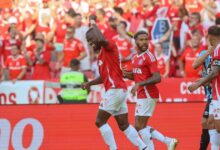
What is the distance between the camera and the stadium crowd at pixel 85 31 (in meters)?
21.2

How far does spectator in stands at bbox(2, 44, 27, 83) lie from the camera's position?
21.9 metres

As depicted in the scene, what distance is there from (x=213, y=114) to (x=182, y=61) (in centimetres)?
818

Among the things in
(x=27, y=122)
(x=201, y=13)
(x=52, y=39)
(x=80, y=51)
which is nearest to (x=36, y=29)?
(x=52, y=39)

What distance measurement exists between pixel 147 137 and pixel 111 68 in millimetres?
1295

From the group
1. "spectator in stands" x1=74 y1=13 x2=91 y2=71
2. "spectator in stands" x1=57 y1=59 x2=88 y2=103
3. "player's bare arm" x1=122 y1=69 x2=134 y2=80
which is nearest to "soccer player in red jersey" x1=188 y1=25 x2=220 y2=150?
"player's bare arm" x1=122 y1=69 x2=134 y2=80

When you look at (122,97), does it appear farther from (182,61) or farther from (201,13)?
(201,13)

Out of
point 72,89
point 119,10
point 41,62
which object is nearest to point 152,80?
point 72,89

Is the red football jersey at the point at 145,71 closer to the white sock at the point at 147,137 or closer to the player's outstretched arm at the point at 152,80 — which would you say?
the player's outstretched arm at the point at 152,80

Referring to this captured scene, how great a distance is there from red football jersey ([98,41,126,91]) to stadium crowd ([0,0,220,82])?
21.0ft

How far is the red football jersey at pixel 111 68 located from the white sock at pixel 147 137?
800 millimetres

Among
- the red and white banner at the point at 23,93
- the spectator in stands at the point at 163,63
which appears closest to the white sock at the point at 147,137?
the red and white banner at the point at 23,93

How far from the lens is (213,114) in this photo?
42.5 feet

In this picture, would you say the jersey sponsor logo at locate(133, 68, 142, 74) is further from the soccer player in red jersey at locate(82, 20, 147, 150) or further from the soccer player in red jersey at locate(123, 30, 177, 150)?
the soccer player in red jersey at locate(82, 20, 147, 150)

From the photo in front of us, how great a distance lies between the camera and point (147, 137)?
46.6 ft
